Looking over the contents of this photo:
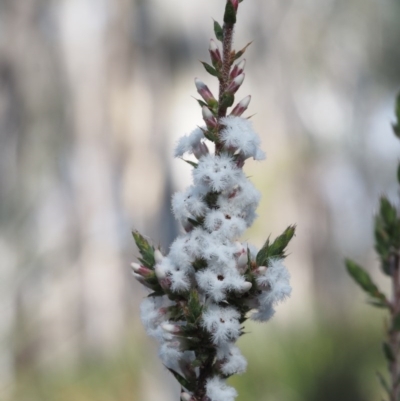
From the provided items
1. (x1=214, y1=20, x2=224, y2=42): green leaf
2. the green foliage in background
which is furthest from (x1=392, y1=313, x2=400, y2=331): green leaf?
the green foliage in background

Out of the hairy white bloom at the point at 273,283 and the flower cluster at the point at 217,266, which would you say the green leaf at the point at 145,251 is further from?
the hairy white bloom at the point at 273,283

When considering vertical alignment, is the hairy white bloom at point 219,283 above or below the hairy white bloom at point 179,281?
below

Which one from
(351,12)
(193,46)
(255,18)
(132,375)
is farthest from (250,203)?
(351,12)

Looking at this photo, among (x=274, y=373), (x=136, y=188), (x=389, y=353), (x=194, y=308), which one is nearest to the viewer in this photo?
(x=194, y=308)

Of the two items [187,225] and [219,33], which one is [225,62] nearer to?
[219,33]

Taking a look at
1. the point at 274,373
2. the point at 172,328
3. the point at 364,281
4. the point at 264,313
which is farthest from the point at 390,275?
the point at 274,373

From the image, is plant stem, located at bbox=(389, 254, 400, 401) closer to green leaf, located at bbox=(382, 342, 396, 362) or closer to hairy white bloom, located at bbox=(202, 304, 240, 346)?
green leaf, located at bbox=(382, 342, 396, 362)

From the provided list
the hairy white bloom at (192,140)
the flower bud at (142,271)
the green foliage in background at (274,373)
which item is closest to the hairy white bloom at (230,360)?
the flower bud at (142,271)
